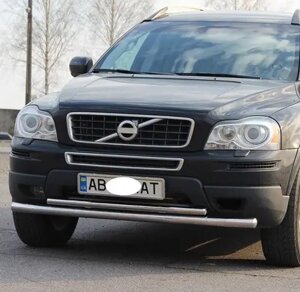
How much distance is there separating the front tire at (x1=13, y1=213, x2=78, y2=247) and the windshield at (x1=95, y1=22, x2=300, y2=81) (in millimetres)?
1412

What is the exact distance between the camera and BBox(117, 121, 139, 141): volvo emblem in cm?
532

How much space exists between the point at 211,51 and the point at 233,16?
682 mm

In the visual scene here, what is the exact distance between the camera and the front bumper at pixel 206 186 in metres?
5.17

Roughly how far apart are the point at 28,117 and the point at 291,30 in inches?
96.1

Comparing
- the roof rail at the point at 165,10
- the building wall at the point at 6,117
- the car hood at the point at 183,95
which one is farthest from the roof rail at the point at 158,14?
the building wall at the point at 6,117

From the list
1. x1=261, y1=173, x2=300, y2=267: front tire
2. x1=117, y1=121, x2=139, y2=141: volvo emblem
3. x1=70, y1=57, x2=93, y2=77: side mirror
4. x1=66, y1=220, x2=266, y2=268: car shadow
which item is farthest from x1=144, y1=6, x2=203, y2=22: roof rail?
x1=261, y1=173, x2=300, y2=267: front tire

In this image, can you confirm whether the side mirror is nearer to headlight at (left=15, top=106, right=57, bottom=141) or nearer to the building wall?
headlight at (left=15, top=106, right=57, bottom=141)

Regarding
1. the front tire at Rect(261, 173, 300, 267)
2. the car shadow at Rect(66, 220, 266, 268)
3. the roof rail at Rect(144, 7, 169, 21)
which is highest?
the roof rail at Rect(144, 7, 169, 21)

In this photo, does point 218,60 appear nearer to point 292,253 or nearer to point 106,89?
point 106,89

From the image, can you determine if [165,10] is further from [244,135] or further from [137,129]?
[244,135]

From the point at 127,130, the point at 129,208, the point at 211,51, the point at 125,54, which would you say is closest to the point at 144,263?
the point at 129,208

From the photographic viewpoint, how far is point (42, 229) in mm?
6121

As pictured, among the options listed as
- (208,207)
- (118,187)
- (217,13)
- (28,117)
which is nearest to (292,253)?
(208,207)

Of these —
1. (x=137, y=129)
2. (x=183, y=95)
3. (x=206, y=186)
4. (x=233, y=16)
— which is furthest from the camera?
(x=233, y=16)
